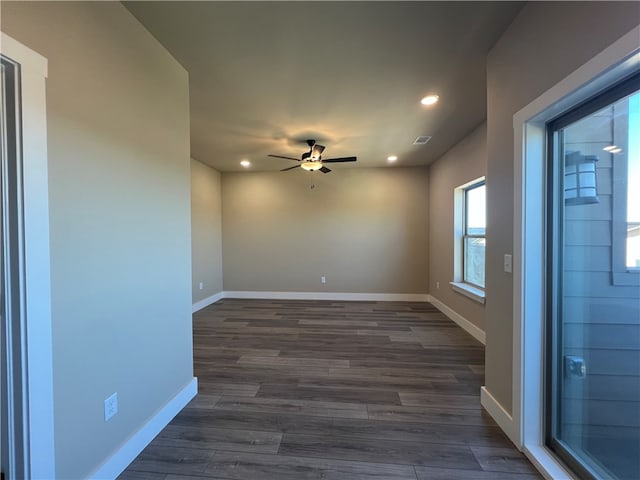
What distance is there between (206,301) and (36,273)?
14.1 ft

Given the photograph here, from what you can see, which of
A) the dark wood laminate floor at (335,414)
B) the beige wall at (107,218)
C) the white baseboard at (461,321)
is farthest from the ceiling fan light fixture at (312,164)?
the white baseboard at (461,321)

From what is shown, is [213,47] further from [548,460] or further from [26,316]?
[548,460]

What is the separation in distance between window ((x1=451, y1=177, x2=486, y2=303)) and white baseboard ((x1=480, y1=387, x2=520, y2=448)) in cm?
186

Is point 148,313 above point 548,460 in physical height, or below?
above

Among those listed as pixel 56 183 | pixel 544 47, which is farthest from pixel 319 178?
pixel 56 183

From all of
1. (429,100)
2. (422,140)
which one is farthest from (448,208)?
(429,100)

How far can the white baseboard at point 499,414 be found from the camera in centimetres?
173

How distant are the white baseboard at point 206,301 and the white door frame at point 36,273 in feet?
12.4

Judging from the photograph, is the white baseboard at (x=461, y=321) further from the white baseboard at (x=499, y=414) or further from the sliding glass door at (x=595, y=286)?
the sliding glass door at (x=595, y=286)

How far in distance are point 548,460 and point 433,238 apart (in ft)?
12.9

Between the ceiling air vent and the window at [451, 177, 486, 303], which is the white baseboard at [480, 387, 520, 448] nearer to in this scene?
the window at [451, 177, 486, 303]

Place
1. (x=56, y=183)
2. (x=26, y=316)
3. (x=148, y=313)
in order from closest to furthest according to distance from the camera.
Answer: (x=26, y=316)
(x=56, y=183)
(x=148, y=313)

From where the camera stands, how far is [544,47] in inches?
57.3

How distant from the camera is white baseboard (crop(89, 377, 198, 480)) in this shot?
1452 millimetres
